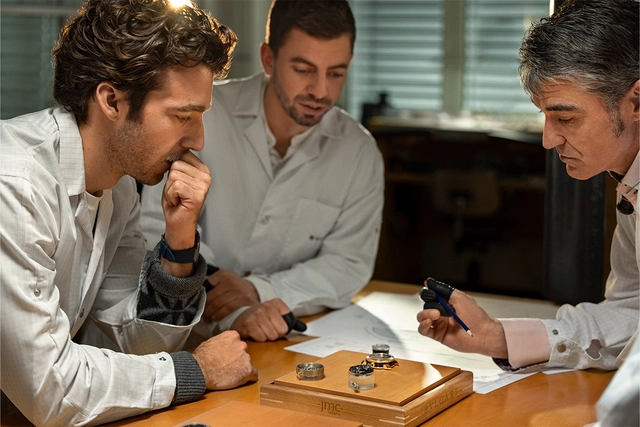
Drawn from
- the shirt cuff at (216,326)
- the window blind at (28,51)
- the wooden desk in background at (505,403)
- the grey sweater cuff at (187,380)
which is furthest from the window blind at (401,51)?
the grey sweater cuff at (187,380)

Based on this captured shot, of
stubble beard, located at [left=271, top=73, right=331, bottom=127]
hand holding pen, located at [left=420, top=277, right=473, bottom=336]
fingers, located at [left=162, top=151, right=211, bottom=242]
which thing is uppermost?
stubble beard, located at [left=271, top=73, right=331, bottom=127]

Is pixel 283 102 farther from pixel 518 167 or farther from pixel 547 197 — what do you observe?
pixel 518 167

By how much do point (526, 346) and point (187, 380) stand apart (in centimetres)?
76

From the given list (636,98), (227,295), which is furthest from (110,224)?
(636,98)

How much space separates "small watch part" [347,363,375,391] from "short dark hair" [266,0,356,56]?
49.3 inches

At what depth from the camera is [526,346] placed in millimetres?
1893

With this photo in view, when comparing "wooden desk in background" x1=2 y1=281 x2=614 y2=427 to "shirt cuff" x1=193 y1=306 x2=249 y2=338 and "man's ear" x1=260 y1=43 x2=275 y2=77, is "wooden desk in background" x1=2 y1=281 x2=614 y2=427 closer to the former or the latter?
"shirt cuff" x1=193 y1=306 x2=249 y2=338

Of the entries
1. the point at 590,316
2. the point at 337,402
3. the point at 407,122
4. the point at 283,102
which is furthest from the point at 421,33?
the point at 337,402

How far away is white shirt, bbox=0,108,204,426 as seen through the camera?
1470 millimetres

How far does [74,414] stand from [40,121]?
2.01ft

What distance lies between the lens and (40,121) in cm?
174

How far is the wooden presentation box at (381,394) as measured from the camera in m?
1.53

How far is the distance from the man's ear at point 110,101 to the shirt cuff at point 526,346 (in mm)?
980

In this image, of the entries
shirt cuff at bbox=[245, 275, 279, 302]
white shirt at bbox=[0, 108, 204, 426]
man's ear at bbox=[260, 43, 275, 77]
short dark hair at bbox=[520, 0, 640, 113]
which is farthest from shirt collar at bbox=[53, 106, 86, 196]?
man's ear at bbox=[260, 43, 275, 77]
